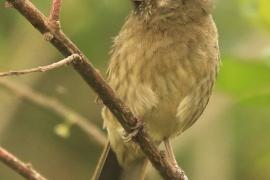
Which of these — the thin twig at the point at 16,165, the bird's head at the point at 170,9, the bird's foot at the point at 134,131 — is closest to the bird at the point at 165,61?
the bird's head at the point at 170,9

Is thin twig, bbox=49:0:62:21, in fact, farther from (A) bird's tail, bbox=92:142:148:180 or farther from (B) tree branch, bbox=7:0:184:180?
(A) bird's tail, bbox=92:142:148:180

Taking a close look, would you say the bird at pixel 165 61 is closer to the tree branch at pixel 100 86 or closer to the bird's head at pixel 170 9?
the bird's head at pixel 170 9

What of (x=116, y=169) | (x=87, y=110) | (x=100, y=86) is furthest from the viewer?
(x=87, y=110)

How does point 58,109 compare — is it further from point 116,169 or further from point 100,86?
point 100,86

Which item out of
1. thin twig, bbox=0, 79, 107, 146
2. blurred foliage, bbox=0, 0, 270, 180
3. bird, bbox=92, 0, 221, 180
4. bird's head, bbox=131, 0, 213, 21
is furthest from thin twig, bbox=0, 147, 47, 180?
blurred foliage, bbox=0, 0, 270, 180

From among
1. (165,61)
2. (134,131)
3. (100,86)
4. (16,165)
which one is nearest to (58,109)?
(165,61)

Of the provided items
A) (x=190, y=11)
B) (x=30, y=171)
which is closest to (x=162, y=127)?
(x=190, y=11)
